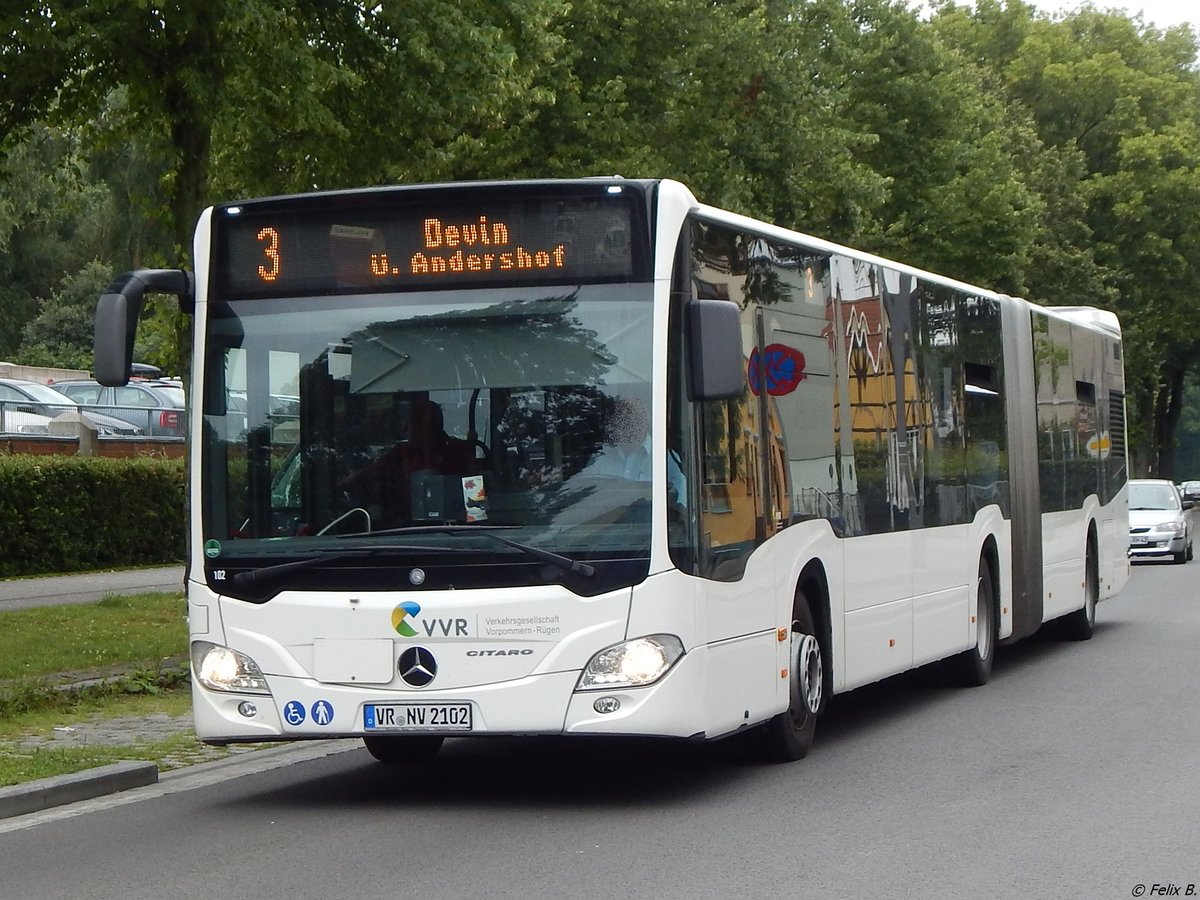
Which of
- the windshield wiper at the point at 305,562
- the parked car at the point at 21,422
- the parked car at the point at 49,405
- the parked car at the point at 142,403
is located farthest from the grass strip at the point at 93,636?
the parked car at the point at 142,403

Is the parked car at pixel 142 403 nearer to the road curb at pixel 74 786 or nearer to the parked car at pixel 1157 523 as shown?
the parked car at pixel 1157 523

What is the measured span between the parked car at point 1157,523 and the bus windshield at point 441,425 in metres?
27.8

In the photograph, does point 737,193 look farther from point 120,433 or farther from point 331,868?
point 331,868

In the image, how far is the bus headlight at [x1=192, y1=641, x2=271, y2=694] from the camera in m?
9.43

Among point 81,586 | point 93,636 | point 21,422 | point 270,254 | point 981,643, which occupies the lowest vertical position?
point 981,643

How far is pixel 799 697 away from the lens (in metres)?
10.8

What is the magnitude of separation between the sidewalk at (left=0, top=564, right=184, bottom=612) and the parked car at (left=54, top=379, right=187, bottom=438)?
11.5 metres

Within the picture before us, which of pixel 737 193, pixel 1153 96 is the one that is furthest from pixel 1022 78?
pixel 737 193

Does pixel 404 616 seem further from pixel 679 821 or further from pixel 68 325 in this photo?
pixel 68 325

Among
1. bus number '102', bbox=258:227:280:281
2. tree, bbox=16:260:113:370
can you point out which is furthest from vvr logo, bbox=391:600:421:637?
tree, bbox=16:260:113:370

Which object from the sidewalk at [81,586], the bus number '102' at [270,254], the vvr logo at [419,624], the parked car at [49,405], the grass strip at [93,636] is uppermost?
the parked car at [49,405]

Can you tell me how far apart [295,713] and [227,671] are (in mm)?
447

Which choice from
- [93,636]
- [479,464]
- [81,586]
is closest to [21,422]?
[81,586]

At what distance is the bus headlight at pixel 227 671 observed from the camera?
943cm
